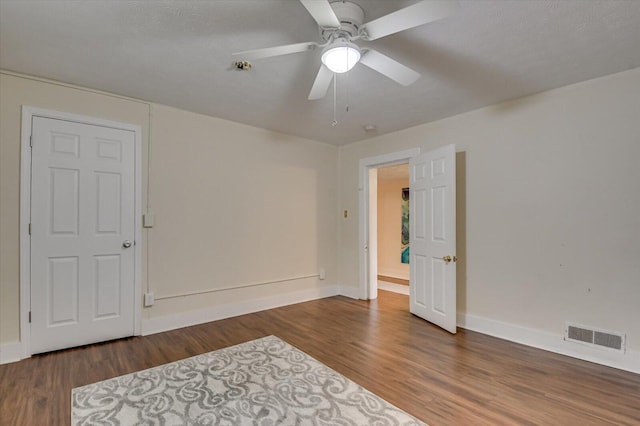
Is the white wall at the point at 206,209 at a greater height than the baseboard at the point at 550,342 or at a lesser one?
greater

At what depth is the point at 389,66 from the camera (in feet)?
6.82

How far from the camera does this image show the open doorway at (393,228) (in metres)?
7.23

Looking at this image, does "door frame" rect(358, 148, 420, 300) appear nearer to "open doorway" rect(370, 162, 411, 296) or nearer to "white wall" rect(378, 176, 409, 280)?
"open doorway" rect(370, 162, 411, 296)

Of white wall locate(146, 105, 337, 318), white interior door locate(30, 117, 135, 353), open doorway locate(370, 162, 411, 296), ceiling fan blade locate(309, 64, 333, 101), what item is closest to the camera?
ceiling fan blade locate(309, 64, 333, 101)

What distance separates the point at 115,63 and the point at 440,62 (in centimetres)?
265

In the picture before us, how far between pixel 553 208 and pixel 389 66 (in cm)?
224

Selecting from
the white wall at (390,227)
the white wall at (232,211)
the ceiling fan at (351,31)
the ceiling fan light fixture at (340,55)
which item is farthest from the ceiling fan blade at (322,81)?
the white wall at (390,227)

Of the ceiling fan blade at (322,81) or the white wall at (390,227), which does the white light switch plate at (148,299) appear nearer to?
the ceiling fan blade at (322,81)

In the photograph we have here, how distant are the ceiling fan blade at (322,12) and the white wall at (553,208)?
101 inches

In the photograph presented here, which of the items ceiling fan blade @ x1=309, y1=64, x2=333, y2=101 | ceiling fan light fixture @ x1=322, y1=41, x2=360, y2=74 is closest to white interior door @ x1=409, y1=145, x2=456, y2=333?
ceiling fan blade @ x1=309, y1=64, x2=333, y2=101

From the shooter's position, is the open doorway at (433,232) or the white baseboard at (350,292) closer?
the open doorway at (433,232)

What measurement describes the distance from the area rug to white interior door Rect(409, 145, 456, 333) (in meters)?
1.68

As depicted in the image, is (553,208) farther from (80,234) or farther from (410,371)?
Result: (80,234)

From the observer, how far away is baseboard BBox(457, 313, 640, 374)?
2.61 m
